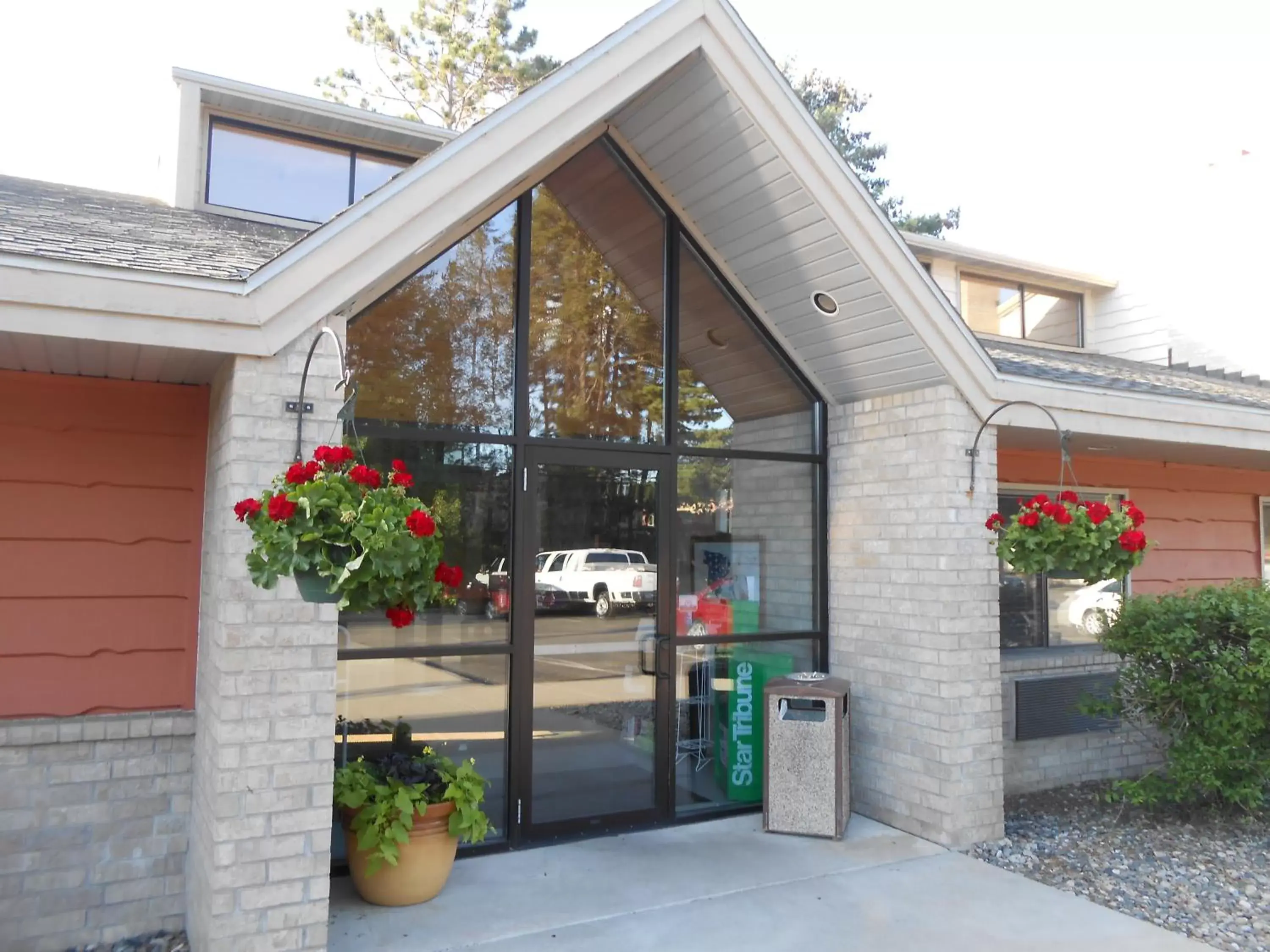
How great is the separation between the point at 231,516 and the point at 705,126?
3520 millimetres

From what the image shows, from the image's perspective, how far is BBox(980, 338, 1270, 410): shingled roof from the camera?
713 centimetres

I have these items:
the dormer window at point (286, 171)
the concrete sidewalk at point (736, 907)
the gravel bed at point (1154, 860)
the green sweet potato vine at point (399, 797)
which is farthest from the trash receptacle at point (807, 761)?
the dormer window at point (286, 171)

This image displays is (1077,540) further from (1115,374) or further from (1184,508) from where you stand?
(1184,508)

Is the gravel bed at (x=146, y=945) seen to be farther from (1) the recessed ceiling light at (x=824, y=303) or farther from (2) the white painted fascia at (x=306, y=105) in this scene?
(2) the white painted fascia at (x=306, y=105)

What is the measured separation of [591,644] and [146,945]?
285cm

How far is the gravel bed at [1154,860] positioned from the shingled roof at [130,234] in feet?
18.1

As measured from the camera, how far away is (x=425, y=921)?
192 inches

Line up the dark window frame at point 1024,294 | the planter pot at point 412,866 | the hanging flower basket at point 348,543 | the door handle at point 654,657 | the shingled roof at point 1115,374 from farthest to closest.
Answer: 1. the dark window frame at point 1024,294
2. the shingled roof at point 1115,374
3. the door handle at point 654,657
4. the planter pot at point 412,866
5. the hanging flower basket at point 348,543

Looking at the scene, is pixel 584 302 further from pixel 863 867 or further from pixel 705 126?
pixel 863 867

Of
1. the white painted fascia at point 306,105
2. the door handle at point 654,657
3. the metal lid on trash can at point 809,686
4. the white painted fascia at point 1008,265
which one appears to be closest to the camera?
the metal lid on trash can at point 809,686

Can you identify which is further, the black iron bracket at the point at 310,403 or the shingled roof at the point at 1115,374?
the shingled roof at the point at 1115,374

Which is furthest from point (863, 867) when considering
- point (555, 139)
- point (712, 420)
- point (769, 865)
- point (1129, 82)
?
point (1129, 82)

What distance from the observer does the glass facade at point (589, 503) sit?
5711 mm

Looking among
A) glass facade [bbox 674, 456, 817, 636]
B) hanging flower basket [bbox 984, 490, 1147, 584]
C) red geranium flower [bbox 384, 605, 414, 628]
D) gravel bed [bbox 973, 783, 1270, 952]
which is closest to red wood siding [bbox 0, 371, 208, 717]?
red geranium flower [bbox 384, 605, 414, 628]
